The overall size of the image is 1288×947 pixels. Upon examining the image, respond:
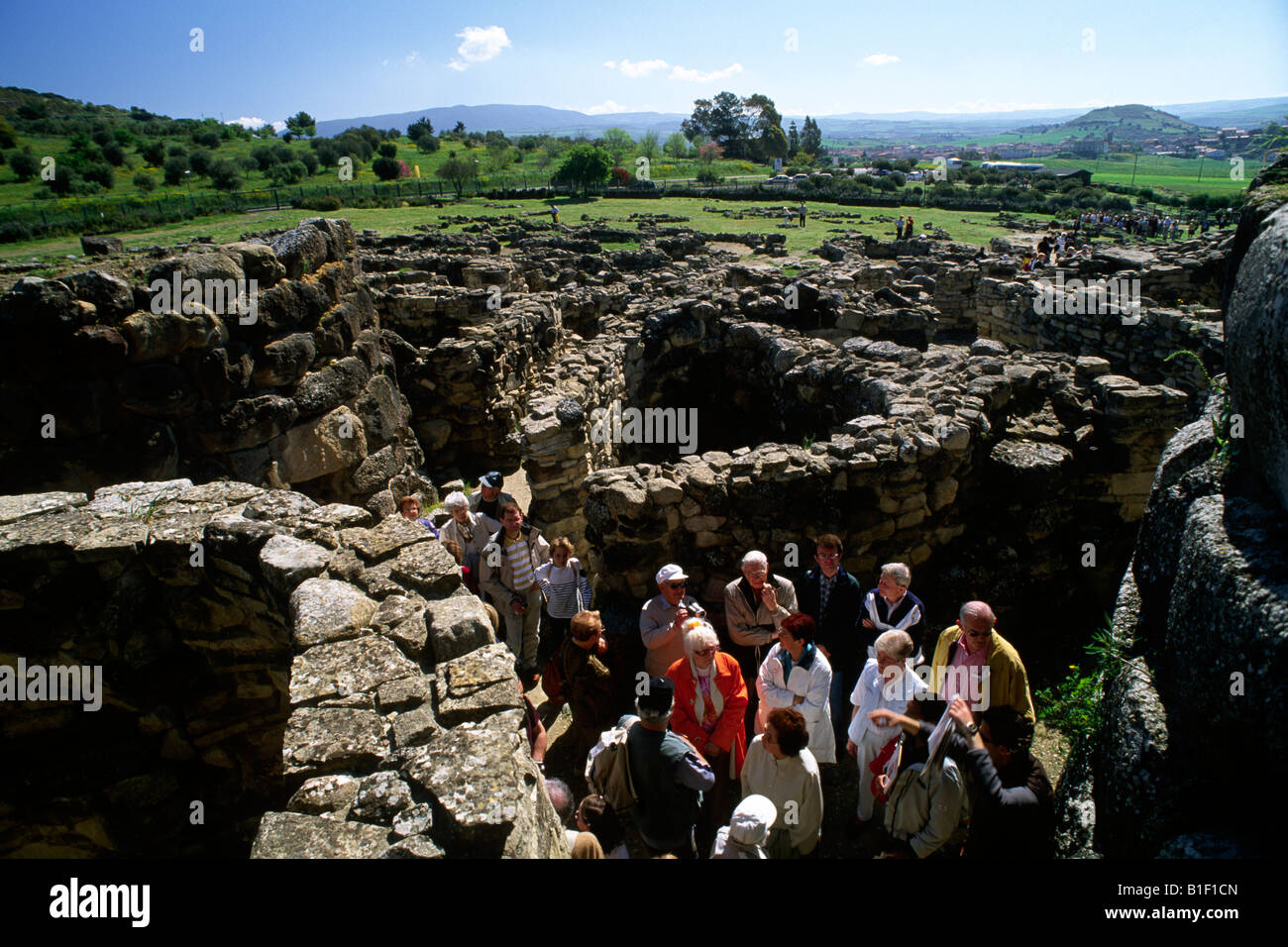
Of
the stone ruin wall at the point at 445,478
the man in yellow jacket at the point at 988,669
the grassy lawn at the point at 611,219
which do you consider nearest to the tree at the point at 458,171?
the grassy lawn at the point at 611,219

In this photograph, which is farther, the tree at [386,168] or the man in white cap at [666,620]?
the tree at [386,168]

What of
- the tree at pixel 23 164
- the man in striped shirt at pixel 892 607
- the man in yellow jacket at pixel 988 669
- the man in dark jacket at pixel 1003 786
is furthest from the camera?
the tree at pixel 23 164

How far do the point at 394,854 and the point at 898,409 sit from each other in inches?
277

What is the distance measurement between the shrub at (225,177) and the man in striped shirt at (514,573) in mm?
54042

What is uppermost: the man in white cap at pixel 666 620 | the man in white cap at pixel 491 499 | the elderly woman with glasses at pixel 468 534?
the man in white cap at pixel 491 499

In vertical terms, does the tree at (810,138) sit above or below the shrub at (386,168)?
above

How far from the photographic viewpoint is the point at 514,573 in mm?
6730

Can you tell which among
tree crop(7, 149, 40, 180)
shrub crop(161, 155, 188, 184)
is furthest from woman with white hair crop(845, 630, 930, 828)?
shrub crop(161, 155, 188, 184)

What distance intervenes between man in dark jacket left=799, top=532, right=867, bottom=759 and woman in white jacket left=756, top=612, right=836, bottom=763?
72 centimetres

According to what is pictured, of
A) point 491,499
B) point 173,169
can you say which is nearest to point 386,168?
point 173,169

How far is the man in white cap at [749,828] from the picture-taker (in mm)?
3645

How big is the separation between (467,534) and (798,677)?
12.9 feet

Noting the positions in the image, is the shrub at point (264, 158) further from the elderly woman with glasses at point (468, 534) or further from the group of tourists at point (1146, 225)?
the elderly woman with glasses at point (468, 534)

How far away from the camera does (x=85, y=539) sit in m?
4.81
